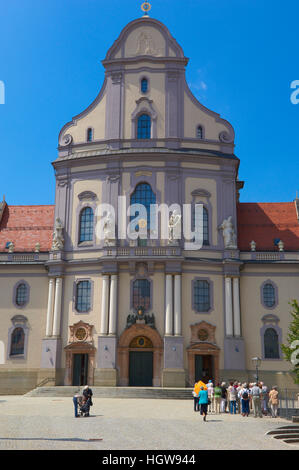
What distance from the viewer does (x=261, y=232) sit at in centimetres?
4612

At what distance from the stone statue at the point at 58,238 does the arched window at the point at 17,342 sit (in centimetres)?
727

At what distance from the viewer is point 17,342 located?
43.2m

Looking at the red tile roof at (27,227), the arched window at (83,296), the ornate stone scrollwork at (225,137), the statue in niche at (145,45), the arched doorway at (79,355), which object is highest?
the statue in niche at (145,45)

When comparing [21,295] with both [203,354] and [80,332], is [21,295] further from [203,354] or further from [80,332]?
[203,354]

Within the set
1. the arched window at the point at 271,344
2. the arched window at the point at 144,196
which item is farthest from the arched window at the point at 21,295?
the arched window at the point at 271,344

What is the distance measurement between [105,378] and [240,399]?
14578 mm

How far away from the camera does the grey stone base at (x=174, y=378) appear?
39.0 metres

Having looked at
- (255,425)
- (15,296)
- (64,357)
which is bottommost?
(255,425)

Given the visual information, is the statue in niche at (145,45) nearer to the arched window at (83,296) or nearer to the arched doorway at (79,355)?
the arched window at (83,296)

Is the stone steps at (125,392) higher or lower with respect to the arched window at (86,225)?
lower

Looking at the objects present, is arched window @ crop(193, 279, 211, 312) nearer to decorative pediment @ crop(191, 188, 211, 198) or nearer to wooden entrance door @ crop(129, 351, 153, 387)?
wooden entrance door @ crop(129, 351, 153, 387)
